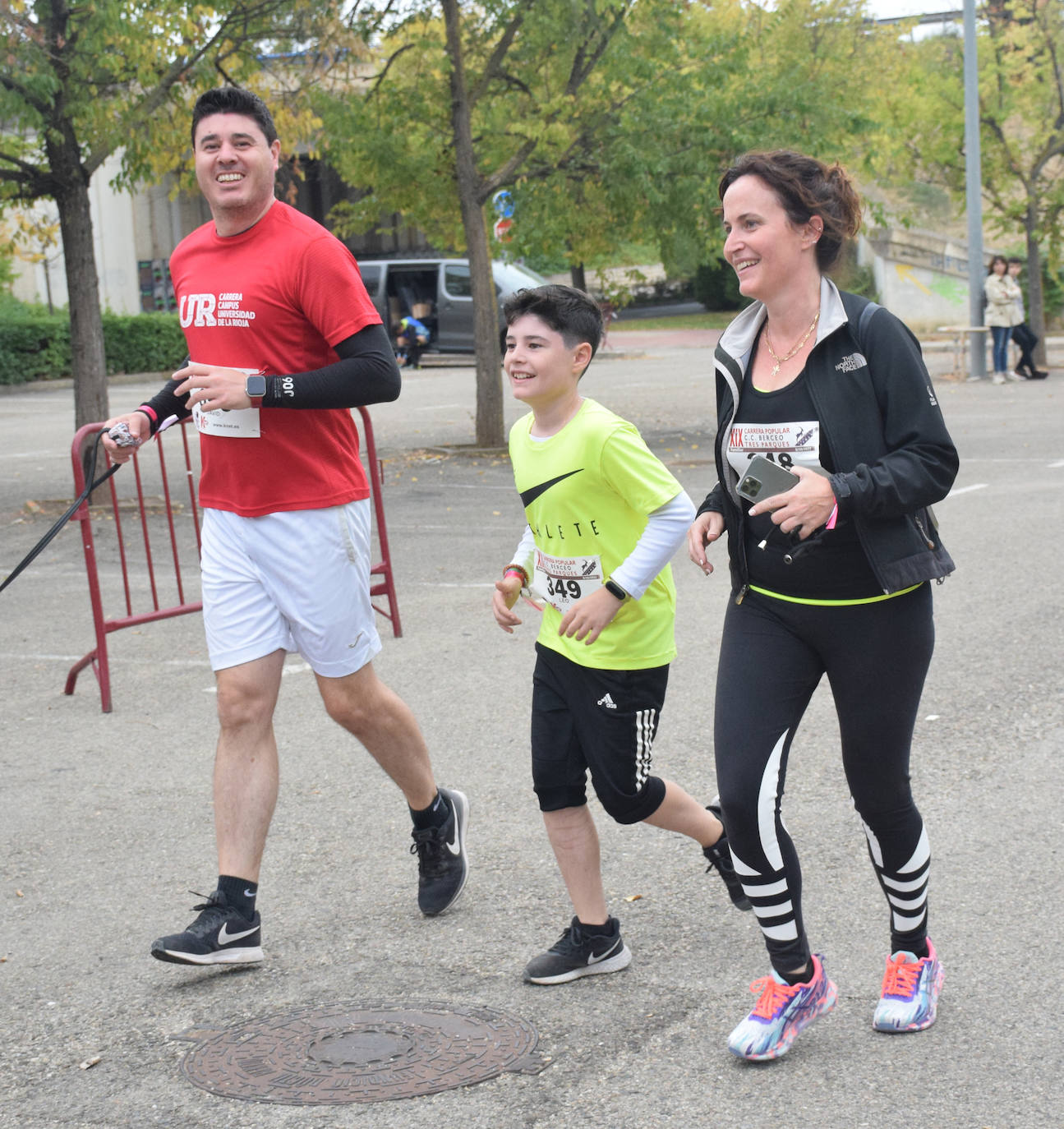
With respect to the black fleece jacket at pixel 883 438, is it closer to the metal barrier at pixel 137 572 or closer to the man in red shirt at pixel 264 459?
the man in red shirt at pixel 264 459

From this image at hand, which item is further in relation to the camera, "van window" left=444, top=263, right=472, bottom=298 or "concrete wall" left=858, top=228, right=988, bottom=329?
"concrete wall" left=858, top=228, right=988, bottom=329

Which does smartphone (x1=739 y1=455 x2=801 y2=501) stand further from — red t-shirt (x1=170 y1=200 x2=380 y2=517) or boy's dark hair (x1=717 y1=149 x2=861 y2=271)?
red t-shirt (x1=170 y1=200 x2=380 y2=517)

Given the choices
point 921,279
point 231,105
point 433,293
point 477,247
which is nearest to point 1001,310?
point 477,247

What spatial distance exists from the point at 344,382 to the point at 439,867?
140 centimetres

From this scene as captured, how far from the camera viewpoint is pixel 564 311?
372 centimetres

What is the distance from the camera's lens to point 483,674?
23.1 ft

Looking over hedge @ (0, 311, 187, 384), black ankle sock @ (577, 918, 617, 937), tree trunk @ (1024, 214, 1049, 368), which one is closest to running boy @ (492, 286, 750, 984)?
black ankle sock @ (577, 918, 617, 937)

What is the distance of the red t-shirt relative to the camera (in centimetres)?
398

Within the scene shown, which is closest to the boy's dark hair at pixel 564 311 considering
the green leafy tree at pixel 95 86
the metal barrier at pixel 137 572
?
the metal barrier at pixel 137 572

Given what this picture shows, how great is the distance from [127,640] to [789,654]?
5.59 metres

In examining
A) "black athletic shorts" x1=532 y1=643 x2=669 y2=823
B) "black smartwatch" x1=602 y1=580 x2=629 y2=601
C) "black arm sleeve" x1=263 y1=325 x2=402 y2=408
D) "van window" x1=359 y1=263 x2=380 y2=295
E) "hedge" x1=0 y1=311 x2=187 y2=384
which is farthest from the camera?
"van window" x1=359 y1=263 x2=380 y2=295

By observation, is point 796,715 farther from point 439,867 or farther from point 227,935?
point 227,935

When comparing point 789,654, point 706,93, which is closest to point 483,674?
point 789,654

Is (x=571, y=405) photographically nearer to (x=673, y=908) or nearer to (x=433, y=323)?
(x=673, y=908)
